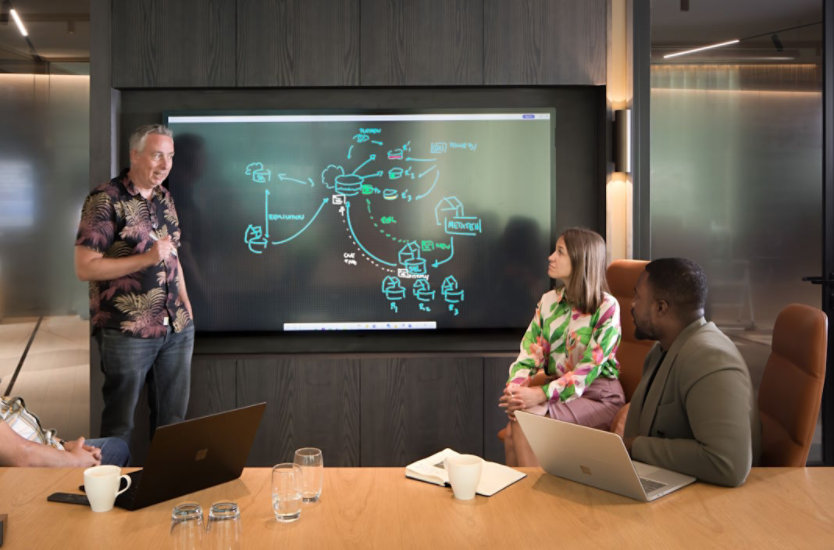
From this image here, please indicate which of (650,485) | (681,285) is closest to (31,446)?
(650,485)

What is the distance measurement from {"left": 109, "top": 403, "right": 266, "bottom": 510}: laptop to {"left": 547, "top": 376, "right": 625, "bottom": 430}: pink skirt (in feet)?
5.07

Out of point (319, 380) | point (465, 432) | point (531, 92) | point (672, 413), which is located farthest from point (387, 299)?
point (672, 413)

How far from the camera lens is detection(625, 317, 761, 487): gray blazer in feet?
5.16

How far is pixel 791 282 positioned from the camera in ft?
12.3

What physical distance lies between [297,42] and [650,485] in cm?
297

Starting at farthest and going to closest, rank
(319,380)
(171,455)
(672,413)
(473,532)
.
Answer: (319,380) → (672,413) → (171,455) → (473,532)

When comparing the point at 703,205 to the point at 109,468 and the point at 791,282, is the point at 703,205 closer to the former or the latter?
the point at 791,282

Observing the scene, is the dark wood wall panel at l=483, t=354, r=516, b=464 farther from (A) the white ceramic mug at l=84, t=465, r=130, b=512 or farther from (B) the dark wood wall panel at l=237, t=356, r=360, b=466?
(A) the white ceramic mug at l=84, t=465, r=130, b=512

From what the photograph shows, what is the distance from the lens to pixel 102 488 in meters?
1.45

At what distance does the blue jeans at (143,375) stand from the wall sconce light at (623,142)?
2.38m

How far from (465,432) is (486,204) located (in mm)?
1225

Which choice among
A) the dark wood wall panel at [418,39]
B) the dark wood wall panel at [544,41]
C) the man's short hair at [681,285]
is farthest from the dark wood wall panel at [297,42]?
the man's short hair at [681,285]

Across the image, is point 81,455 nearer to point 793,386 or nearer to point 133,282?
point 133,282

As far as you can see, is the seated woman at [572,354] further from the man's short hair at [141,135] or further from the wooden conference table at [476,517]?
the man's short hair at [141,135]
